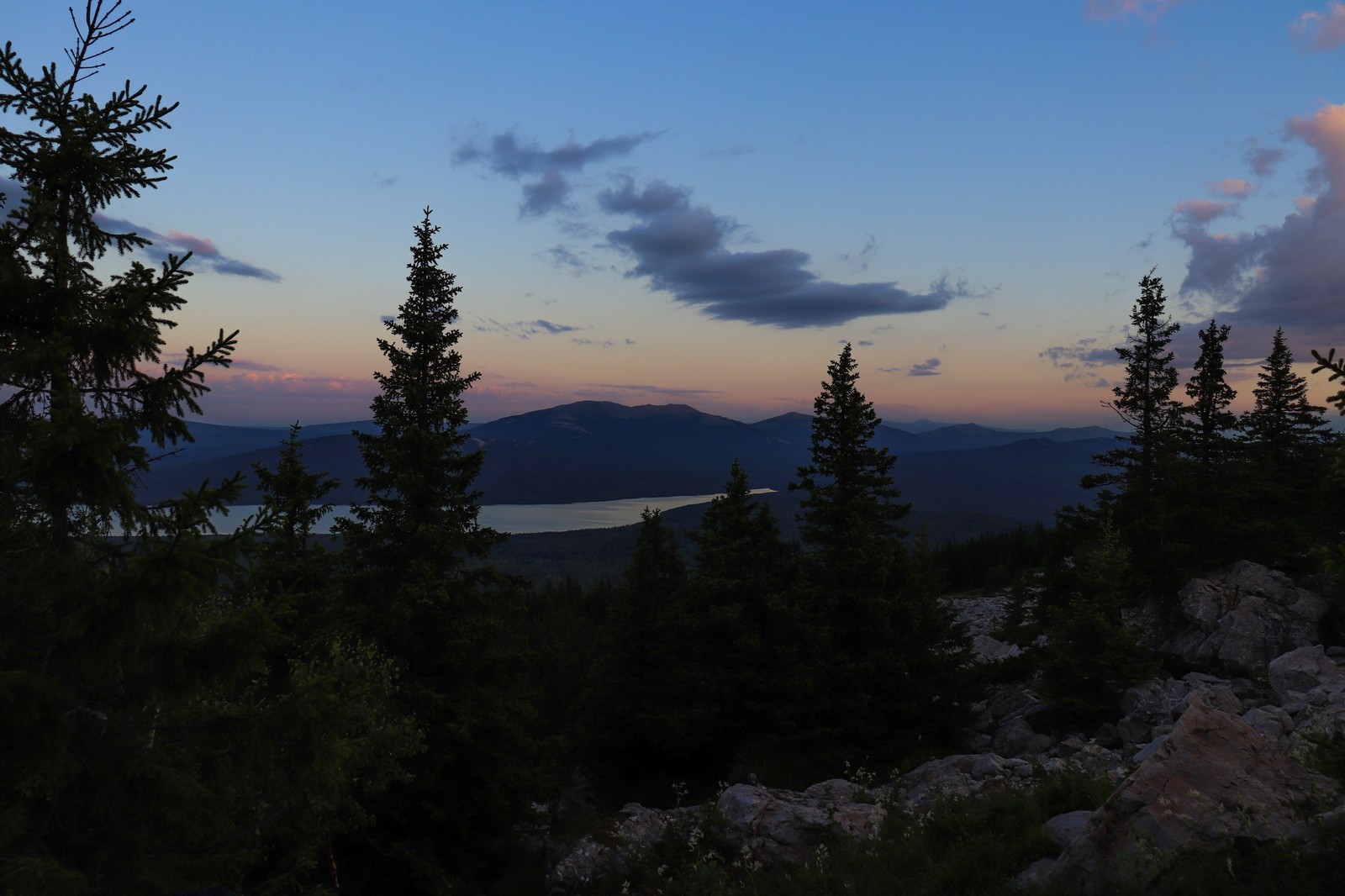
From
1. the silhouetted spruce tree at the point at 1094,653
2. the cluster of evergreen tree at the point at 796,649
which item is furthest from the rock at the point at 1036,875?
the cluster of evergreen tree at the point at 796,649

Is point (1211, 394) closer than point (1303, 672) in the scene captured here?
No

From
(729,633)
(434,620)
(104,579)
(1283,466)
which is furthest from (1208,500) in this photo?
(104,579)

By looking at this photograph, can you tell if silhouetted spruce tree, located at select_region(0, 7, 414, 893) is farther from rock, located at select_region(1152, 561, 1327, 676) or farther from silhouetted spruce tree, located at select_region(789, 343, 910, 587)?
rock, located at select_region(1152, 561, 1327, 676)

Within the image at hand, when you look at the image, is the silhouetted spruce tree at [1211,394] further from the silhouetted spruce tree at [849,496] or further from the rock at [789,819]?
the rock at [789,819]

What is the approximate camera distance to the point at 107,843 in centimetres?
676

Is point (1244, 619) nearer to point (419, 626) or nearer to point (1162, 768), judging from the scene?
point (1162, 768)

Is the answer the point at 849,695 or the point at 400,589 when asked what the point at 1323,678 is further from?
the point at 400,589

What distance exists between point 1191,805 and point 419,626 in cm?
1511

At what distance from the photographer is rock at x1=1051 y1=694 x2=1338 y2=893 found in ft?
21.5

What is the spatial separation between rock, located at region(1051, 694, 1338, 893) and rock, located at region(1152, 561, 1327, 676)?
14.1 metres

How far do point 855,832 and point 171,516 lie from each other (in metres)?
10.9

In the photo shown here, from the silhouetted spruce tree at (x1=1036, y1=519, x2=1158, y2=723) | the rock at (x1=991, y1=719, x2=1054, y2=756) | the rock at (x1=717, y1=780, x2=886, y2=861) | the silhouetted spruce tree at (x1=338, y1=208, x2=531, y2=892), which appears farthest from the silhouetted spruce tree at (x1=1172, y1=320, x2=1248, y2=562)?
the silhouetted spruce tree at (x1=338, y1=208, x2=531, y2=892)

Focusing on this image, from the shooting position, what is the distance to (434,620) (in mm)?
16219

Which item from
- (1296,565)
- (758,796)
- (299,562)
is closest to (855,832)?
(758,796)
